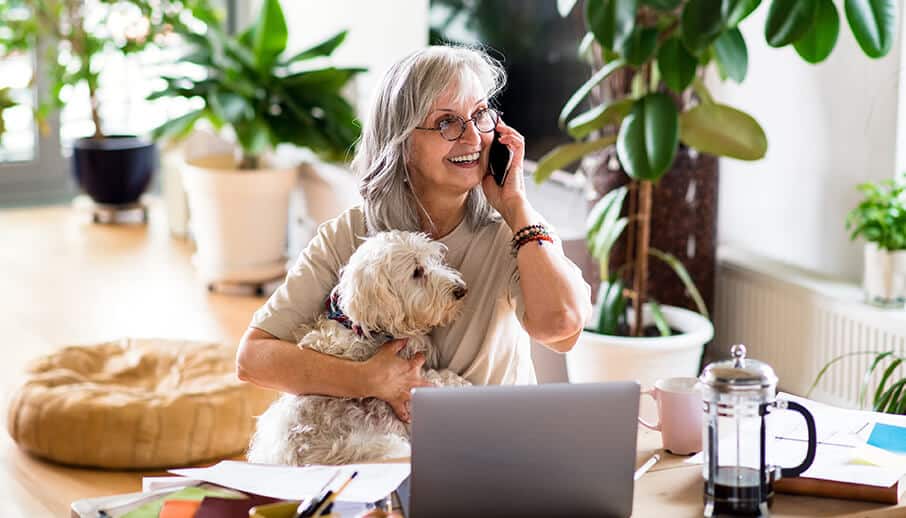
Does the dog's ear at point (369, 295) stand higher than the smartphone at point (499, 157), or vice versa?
the smartphone at point (499, 157)

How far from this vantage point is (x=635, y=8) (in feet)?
9.05

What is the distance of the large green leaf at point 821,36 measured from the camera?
8.45 ft

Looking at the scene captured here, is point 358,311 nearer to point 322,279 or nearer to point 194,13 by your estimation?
point 322,279

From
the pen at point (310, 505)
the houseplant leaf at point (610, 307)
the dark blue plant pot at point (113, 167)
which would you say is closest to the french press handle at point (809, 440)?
the pen at point (310, 505)

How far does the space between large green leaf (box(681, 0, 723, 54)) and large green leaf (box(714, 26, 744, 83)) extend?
0.22m

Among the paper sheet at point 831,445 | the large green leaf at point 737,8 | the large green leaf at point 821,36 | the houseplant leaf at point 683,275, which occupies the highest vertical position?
the large green leaf at point 737,8

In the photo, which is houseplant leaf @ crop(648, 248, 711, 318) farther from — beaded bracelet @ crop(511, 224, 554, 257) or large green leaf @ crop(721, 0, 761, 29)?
beaded bracelet @ crop(511, 224, 554, 257)

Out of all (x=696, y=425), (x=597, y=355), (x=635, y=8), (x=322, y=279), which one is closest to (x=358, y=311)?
(x=322, y=279)

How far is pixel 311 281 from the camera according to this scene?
2.08 m

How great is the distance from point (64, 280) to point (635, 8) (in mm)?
3411

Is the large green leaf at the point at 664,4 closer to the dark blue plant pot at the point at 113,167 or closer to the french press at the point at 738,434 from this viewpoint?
the french press at the point at 738,434

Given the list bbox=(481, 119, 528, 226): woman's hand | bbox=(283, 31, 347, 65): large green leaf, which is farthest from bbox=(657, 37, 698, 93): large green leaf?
bbox=(283, 31, 347, 65): large green leaf

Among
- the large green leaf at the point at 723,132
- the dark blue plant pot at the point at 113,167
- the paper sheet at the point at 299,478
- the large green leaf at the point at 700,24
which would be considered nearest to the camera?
the paper sheet at the point at 299,478

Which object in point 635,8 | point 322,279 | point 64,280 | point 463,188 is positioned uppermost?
point 635,8
